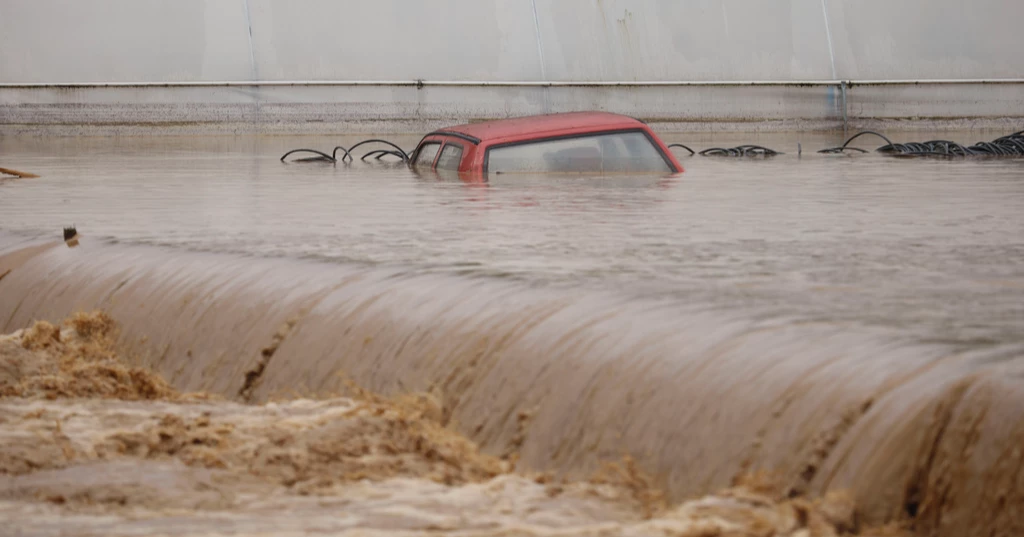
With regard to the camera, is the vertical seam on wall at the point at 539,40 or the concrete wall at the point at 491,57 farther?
the vertical seam on wall at the point at 539,40

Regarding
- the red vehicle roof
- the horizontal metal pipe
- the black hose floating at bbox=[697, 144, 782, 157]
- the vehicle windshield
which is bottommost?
the black hose floating at bbox=[697, 144, 782, 157]

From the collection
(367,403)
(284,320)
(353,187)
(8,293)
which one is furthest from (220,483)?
(353,187)

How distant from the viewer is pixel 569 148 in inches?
327

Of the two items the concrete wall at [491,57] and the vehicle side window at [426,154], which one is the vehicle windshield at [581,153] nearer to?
the vehicle side window at [426,154]

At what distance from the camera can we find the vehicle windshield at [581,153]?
832 cm

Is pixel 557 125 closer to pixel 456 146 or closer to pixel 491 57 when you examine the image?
pixel 456 146

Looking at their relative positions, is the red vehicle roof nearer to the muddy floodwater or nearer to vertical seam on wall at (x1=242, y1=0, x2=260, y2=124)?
the muddy floodwater

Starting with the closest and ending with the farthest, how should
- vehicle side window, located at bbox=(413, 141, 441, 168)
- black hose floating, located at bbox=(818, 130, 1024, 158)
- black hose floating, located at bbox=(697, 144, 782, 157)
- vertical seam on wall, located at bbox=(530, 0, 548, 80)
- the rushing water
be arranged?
the rushing water < vehicle side window, located at bbox=(413, 141, 441, 168) < black hose floating, located at bbox=(818, 130, 1024, 158) < black hose floating, located at bbox=(697, 144, 782, 157) < vertical seam on wall, located at bbox=(530, 0, 548, 80)

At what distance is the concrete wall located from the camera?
13984 millimetres

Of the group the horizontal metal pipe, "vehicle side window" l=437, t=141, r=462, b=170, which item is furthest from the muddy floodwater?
the horizontal metal pipe

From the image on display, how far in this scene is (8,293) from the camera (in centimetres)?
406

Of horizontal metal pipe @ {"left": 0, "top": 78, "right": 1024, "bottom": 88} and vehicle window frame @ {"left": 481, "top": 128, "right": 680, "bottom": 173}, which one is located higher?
horizontal metal pipe @ {"left": 0, "top": 78, "right": 1024, "bottom": 88}

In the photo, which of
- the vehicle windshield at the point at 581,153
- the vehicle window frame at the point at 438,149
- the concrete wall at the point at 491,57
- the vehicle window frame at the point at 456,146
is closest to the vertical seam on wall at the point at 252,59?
the concrete wall at the point at 491,57

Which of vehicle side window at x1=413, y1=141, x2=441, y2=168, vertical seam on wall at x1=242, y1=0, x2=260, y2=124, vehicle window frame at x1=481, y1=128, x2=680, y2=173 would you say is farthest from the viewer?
vertical seam on wall at x1=242, y1=0, x2=260, y2=124
